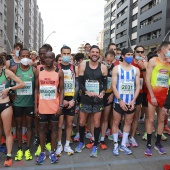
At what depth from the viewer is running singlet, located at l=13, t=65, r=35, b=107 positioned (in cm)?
412

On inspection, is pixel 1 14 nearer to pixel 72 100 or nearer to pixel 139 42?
pixel 139 42

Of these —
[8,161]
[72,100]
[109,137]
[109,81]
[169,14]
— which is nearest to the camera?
[8,161]

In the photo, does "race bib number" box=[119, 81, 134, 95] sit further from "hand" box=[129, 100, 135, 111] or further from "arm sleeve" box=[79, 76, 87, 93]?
"arm sleeve" box=[79, 76, 87, 93]

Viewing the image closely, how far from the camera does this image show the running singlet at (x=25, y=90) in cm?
412

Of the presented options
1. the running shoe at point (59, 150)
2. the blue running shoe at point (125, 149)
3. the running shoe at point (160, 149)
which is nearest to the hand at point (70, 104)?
the running shoe at point (59, 150)

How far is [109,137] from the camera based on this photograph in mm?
5309

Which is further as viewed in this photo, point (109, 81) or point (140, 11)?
point (140, 11)

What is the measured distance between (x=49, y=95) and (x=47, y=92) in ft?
0.22

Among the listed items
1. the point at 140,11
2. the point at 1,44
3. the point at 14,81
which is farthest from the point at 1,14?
the point at 14,81

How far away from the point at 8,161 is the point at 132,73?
2.98 m

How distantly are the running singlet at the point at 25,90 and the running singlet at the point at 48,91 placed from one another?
0.31m

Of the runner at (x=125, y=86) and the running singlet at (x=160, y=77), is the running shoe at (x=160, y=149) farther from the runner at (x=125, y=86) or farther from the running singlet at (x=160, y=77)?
the running singlet at (x=160, y=77)

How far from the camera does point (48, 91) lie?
394 centimetres

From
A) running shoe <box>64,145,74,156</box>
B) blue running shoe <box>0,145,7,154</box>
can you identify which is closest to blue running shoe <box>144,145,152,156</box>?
running shoe <box>64,145,74,156</box>
